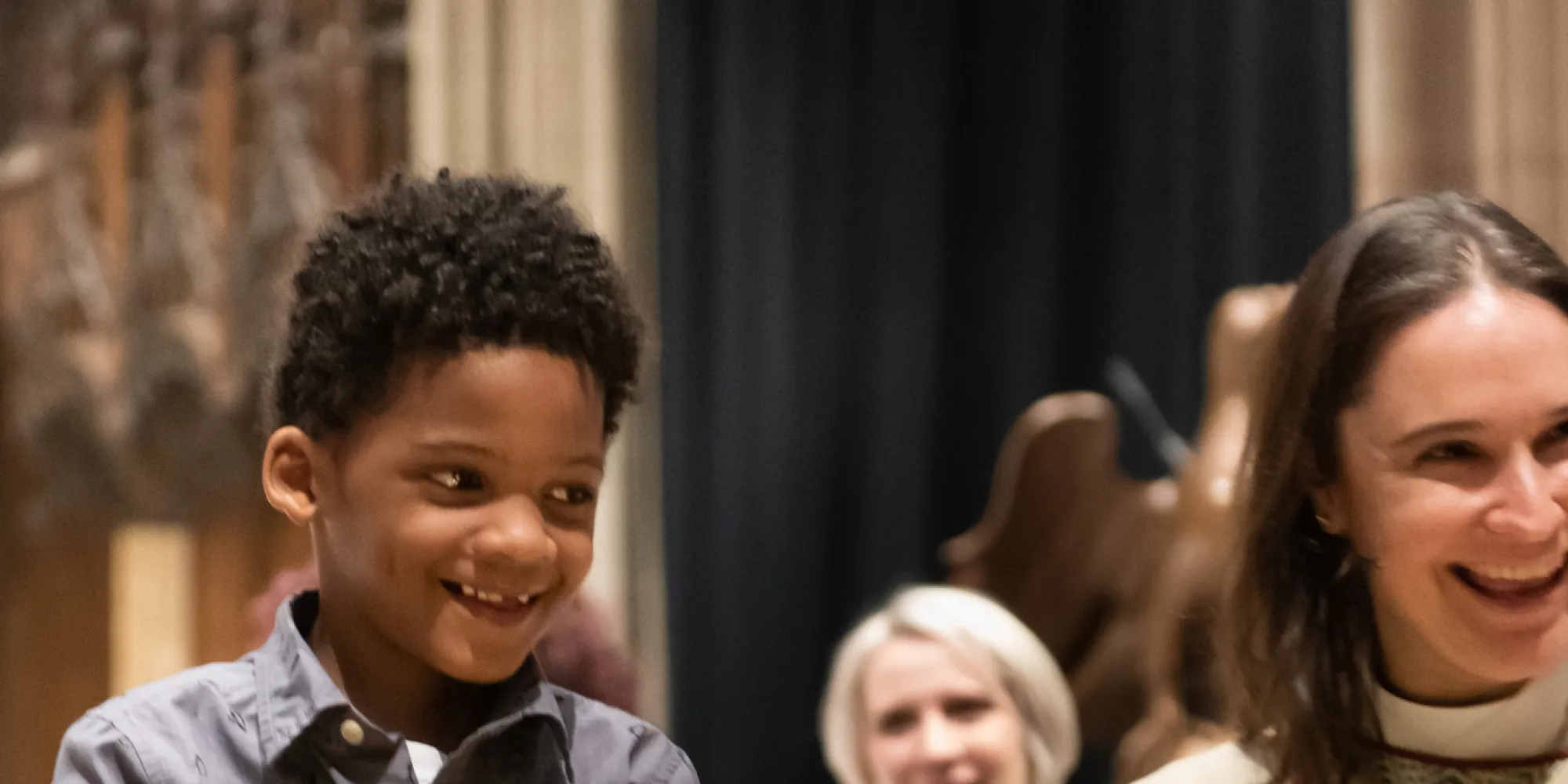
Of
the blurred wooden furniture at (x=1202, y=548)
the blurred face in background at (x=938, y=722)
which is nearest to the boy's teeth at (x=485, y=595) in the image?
the blurred face in background at (x=938, y=722)

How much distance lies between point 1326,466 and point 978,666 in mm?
703

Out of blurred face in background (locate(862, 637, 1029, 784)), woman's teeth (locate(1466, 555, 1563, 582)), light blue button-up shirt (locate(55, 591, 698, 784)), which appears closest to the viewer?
light blue button-up shirt (locate(55, 591, 698, 784))

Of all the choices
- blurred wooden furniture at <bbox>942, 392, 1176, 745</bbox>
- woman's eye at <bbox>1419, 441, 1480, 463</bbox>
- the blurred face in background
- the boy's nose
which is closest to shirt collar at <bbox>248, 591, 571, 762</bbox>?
the boy's nose

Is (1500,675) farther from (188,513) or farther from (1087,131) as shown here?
(188,513)

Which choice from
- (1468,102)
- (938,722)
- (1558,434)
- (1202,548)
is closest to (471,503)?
(1558,434)

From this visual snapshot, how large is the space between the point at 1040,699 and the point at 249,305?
5.91 ft

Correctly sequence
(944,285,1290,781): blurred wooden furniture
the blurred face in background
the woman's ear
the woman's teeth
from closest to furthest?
1. the woman's teeth
2. the woman's ear
3. the blurred face in background
4. (944,285,1290,781): blurred wooden furniture

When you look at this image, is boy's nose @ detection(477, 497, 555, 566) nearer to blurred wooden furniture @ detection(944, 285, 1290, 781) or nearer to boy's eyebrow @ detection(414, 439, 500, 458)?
boy's eyebrow @ detection(414, 439, 500, 458)

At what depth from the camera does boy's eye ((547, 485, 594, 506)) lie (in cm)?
110

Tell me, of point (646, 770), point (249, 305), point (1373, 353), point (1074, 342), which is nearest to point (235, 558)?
point (249, 305)

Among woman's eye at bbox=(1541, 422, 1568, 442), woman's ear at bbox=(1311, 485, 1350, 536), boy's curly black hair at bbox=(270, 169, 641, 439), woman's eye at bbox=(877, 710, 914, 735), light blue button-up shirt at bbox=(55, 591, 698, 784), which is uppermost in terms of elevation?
boy's curly black hair at bbox=(270, 169, 641, 439)

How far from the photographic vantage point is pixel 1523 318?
122 cm

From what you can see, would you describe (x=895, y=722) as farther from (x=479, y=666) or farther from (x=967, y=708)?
(x=479, y=666)

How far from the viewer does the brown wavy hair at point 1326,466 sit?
4.13ft
